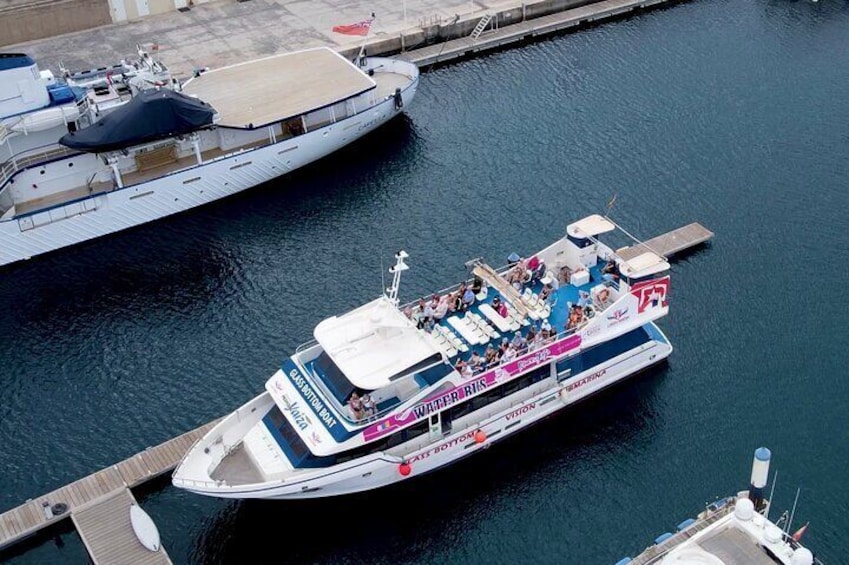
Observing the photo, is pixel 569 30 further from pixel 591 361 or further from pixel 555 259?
pixel 591 361

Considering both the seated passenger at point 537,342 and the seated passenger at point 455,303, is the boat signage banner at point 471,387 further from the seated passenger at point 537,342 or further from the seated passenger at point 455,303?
the seated passenger at point 455,303

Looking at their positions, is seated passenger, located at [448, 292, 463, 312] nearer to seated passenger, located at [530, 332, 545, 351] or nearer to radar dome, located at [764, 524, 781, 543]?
seated passenger, located at [530, 332, 545, 351]

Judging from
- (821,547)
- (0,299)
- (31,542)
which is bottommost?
(821,547)

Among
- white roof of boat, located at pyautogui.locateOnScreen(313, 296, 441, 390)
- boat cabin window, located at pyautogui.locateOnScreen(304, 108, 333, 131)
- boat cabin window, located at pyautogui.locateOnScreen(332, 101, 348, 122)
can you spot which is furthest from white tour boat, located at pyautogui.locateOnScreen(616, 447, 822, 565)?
boat cabin window, located at pyautogui.locateOnScreen(332, 101, 348, 122)

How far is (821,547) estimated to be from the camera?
44812 mm

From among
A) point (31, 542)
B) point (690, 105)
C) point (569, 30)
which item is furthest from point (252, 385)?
point (569, 30)

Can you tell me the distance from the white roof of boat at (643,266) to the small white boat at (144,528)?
2570 cm

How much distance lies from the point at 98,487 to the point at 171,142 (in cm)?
2916

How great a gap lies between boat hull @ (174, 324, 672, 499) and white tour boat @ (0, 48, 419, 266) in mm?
24967

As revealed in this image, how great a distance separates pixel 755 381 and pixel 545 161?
25.3 m

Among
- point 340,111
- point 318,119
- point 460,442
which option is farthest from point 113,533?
point 340,111

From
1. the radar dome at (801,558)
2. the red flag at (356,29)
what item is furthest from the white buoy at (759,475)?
the red flag at (356,29)

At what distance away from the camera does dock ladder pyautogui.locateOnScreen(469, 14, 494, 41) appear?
89.2 m

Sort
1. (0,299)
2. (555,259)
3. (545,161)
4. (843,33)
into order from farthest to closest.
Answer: (843,33) → (545,161) → (0,299) → (555,259)
